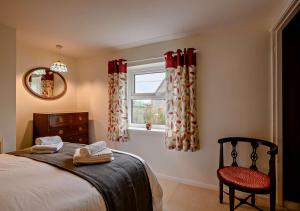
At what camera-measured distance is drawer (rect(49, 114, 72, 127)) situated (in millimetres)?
2955

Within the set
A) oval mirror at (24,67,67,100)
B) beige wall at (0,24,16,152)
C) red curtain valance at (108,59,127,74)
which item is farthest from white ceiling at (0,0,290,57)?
oval mirror at (24,67,67,100)

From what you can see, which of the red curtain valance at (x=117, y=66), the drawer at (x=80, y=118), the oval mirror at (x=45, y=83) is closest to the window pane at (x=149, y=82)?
the red curtain valance at (x=117, y=66)

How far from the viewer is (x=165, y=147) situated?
2885 millimetres

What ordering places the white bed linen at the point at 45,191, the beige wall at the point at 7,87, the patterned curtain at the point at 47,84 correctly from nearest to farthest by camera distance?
the white bed linen at the point at 45,191, the beige wall at the point at 7,87, the patterned curtain at the point at 47,84

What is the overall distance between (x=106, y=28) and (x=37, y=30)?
3.31ft

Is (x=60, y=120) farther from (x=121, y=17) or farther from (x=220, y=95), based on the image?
(x=220, y=95)

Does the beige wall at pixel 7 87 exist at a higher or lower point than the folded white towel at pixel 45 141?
higher

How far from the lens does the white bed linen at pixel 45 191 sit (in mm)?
970

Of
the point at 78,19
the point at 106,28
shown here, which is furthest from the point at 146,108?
the point at 78,19

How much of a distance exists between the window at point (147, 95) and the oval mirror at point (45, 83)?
4.73ft

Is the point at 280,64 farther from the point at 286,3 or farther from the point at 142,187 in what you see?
the point at 142,187

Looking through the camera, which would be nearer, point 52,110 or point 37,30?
point 37,30

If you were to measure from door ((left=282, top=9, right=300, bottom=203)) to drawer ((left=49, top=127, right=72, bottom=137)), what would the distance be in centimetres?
331

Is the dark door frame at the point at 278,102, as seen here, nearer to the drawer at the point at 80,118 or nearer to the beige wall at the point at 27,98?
the drawer at the point at 80,118
